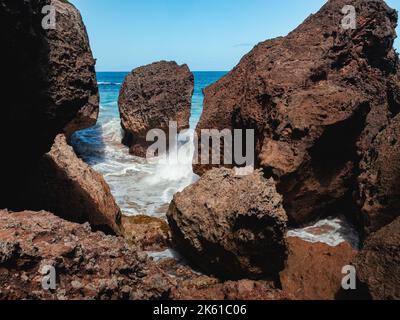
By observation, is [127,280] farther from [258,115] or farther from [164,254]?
[258,115]

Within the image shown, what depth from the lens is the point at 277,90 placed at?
18.1 ft

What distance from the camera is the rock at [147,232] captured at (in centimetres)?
528

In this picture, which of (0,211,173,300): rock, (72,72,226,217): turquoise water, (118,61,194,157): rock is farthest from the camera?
(118,61,194,157): rock

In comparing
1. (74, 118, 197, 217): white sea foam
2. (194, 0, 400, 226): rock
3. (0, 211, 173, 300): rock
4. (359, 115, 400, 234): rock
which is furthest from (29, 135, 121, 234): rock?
(359, 115, 400, 234): rock

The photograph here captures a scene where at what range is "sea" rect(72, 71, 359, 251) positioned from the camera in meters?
5.45

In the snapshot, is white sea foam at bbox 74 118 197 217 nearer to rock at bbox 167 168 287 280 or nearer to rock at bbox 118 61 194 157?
rock at bbox 118 61 194 157

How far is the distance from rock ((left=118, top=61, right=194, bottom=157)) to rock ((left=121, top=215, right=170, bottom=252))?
570 centimetres

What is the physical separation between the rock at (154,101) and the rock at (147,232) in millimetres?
5699

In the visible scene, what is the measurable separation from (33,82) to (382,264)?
3.42 meters

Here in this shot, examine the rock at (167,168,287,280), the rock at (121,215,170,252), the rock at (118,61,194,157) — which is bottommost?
the rock at (121,215,170,252)

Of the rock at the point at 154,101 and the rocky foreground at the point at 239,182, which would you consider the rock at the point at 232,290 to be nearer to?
the rocky foreground at the point at 239,182

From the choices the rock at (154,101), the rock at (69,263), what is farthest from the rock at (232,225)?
the rock at (154,101)

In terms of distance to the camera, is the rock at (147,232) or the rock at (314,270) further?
the rock at (147,232)

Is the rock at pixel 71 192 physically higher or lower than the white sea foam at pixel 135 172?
higher
